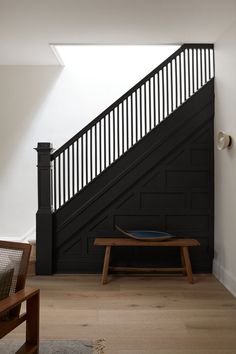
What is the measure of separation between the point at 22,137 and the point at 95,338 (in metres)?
3.62

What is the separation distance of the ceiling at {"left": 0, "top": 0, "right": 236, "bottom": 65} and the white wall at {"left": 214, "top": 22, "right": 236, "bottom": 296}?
0.89 feet

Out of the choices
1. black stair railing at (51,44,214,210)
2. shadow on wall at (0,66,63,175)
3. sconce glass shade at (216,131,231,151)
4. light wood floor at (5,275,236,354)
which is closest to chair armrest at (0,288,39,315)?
light wood floor at (5,275,236,354)

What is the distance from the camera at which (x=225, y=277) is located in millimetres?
4160

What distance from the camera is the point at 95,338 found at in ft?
9.37

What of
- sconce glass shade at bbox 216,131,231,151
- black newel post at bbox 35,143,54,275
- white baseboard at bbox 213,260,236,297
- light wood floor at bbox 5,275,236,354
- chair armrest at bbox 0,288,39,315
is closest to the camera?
chair armrest at bbox 0,288,39,315

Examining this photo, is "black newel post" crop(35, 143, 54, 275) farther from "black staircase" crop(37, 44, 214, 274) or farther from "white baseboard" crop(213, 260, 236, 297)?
"white baseboard" crop(213, 260, 236, 297)

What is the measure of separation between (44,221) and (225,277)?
7.01 ft

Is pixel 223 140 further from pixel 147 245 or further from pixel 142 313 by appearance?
pixel 142 313

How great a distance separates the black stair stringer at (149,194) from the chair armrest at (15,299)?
7.77ft

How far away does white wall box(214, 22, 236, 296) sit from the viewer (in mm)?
3965

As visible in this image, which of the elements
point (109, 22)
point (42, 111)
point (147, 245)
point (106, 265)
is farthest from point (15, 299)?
point (42, 111)

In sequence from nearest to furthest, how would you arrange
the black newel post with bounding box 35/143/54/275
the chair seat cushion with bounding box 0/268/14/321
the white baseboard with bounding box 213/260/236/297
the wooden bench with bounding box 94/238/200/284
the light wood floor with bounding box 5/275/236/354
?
1. the chair seat cushion with bounding box 0/268/14/321
2. the light wood floor with bounding box 5/275/236/354
3. the white baseboard with bounding box 213/260/236/297
4. the wooden bench with bounding box 94/238/200/284
5. the black newel post with bounding box 35/143/54/275

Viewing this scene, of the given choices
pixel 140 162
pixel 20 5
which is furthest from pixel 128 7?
pixel 140 162

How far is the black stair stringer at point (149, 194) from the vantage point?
4688 millimetres
